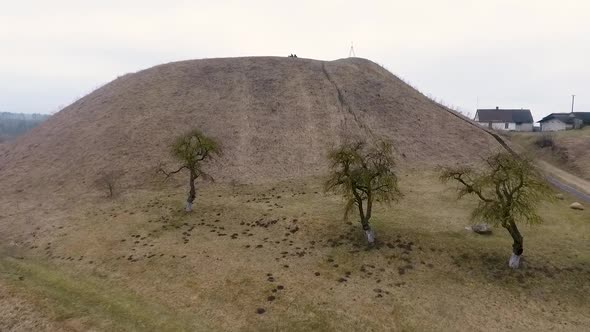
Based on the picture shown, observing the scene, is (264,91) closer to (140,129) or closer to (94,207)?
(140,129)

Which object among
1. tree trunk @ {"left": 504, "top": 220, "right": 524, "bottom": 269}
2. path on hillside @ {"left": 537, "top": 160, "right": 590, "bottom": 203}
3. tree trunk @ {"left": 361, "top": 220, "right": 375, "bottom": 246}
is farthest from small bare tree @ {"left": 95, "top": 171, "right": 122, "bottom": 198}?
path on hillside @ {"left": 537, "top": 160, "right": 590, "bottom": 203}

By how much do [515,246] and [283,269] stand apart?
63.6 feet

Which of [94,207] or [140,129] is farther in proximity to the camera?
[140,129]

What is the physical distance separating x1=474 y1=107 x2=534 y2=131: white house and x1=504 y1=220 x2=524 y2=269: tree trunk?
86.3m

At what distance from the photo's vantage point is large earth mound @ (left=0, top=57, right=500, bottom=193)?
60.4 m

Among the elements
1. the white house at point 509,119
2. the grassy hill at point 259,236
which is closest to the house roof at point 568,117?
the white house at point 509,119

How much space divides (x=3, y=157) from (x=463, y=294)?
81.8 metres

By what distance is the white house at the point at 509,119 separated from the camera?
109 meters

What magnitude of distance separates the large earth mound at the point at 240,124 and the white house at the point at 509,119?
34.0m

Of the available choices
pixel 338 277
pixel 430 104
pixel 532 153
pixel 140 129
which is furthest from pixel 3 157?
pixel 532 153

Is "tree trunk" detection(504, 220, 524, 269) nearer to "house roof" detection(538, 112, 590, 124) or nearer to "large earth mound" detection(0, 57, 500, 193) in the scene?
"large earth mound" detection(0, 57, 500, 193)

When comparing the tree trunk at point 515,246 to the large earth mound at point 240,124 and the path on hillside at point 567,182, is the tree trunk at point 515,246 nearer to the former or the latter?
the path on hillside at point 567,182

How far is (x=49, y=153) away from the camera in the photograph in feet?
222

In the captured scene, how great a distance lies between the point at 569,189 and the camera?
170 feet
